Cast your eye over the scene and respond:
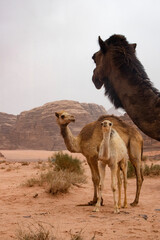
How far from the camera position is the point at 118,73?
2902 millimetres

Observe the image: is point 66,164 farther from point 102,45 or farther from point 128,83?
point 128,83

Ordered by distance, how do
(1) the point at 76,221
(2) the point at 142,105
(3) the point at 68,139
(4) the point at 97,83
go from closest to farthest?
(2) the point at 142,105, (4) the point at 97,83, (1) the point at 76,221, (3) the point at 68,139

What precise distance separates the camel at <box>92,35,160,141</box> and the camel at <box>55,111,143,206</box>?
2.99 meters

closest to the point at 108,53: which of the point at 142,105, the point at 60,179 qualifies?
the point at 142,105

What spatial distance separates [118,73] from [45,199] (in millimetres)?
5909

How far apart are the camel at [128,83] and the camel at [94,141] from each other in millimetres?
2989

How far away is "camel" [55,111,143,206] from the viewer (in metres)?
6.35

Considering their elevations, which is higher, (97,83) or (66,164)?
(97,83)

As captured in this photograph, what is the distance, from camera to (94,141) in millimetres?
6438

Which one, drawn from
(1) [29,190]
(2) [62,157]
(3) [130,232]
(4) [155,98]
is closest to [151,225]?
(3) [130,232]

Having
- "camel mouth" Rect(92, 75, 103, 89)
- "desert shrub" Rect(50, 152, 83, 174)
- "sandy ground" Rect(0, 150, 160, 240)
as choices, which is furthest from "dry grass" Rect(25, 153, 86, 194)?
"camel mouth" Rect(92, 75, 103, 89)

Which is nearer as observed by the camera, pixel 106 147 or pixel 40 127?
pixel 106 147

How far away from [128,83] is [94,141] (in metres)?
3.80

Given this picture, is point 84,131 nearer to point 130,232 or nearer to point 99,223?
point 99,223
